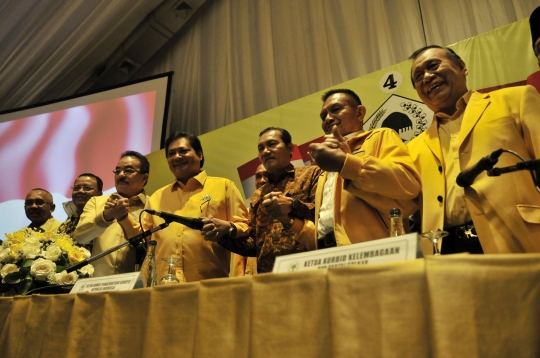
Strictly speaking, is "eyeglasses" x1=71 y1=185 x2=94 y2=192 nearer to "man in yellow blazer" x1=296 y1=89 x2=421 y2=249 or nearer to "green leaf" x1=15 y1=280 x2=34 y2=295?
"green leaf" x1=15 y1=280 x2=34 y2=295

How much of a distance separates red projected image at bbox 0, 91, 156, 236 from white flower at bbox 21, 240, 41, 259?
2.40 meters

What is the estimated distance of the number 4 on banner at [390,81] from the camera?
8.83 feet

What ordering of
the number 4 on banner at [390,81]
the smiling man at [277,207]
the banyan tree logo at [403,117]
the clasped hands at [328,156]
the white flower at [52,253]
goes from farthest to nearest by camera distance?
1. the number 4 on banner at [390,81]
2. the banyan tree logo at [403,117]
3. the white flower at [52,253]
4. the smiling man at [277,207]
5. the clasped hands at [328,156]

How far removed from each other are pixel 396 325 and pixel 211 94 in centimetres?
419

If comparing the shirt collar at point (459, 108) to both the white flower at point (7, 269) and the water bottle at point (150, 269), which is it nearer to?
the water bottle at point (150, 269)

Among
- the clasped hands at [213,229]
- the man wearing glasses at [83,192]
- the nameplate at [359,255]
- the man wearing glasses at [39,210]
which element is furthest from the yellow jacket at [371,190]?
the man wearing glasses at [39,210]

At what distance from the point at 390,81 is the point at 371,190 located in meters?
1.59

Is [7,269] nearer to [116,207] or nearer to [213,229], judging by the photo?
[116,207]

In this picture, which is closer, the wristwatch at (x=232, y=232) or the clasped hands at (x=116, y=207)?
the wristwatch at (x=232, y=232)

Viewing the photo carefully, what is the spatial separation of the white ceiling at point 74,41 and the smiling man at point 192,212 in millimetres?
2768

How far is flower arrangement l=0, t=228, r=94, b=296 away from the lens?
1641mm

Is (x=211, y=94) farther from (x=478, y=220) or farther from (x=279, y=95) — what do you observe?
(x=478, y=220)

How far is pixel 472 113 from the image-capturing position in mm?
1439

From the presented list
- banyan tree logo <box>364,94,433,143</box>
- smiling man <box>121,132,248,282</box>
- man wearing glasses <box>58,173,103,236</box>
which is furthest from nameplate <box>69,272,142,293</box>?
banyan tree logo <box>364,94,433,143</box>
